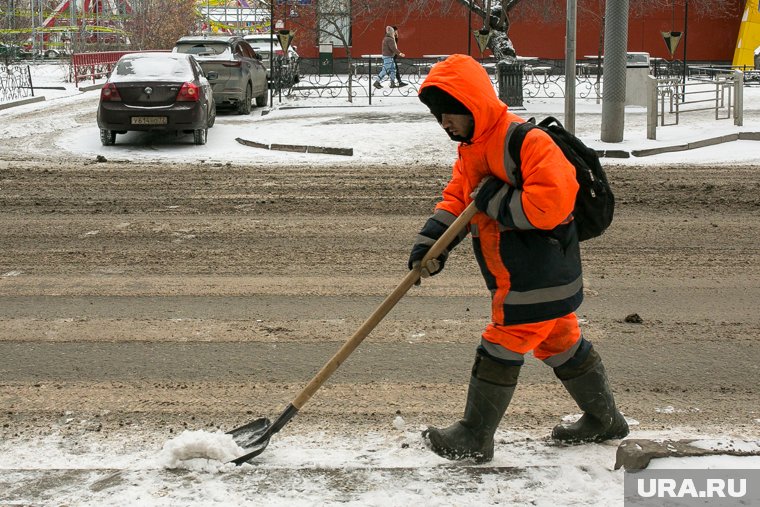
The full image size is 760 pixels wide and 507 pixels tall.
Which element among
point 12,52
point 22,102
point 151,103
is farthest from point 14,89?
point 12,52

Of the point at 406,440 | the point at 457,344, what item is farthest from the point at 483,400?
the point at 457,344

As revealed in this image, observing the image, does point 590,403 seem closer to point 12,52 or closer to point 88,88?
point 88,88

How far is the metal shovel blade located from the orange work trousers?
3.21ft

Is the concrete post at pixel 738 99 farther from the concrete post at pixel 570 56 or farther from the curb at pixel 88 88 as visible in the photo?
the curb at pixel 88 88

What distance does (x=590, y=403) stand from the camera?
13.9ft

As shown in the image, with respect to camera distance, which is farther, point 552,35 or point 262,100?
point 552,35

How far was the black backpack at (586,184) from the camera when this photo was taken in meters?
3.91

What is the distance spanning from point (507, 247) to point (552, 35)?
116 ft

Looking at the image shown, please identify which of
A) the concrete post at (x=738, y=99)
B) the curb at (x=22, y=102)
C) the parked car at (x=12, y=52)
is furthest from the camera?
the parked car at (x=12, y=52)

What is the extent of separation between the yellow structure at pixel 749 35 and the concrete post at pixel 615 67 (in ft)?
60.4

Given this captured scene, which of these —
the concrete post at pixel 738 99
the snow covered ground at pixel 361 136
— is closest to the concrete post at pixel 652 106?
the snow covered ground at pixel 361 136

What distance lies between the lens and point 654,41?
3759 cm

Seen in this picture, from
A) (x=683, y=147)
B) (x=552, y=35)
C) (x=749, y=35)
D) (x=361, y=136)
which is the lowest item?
(x=683, y=147)

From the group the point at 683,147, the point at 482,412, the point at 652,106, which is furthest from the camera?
the point at 652,106
